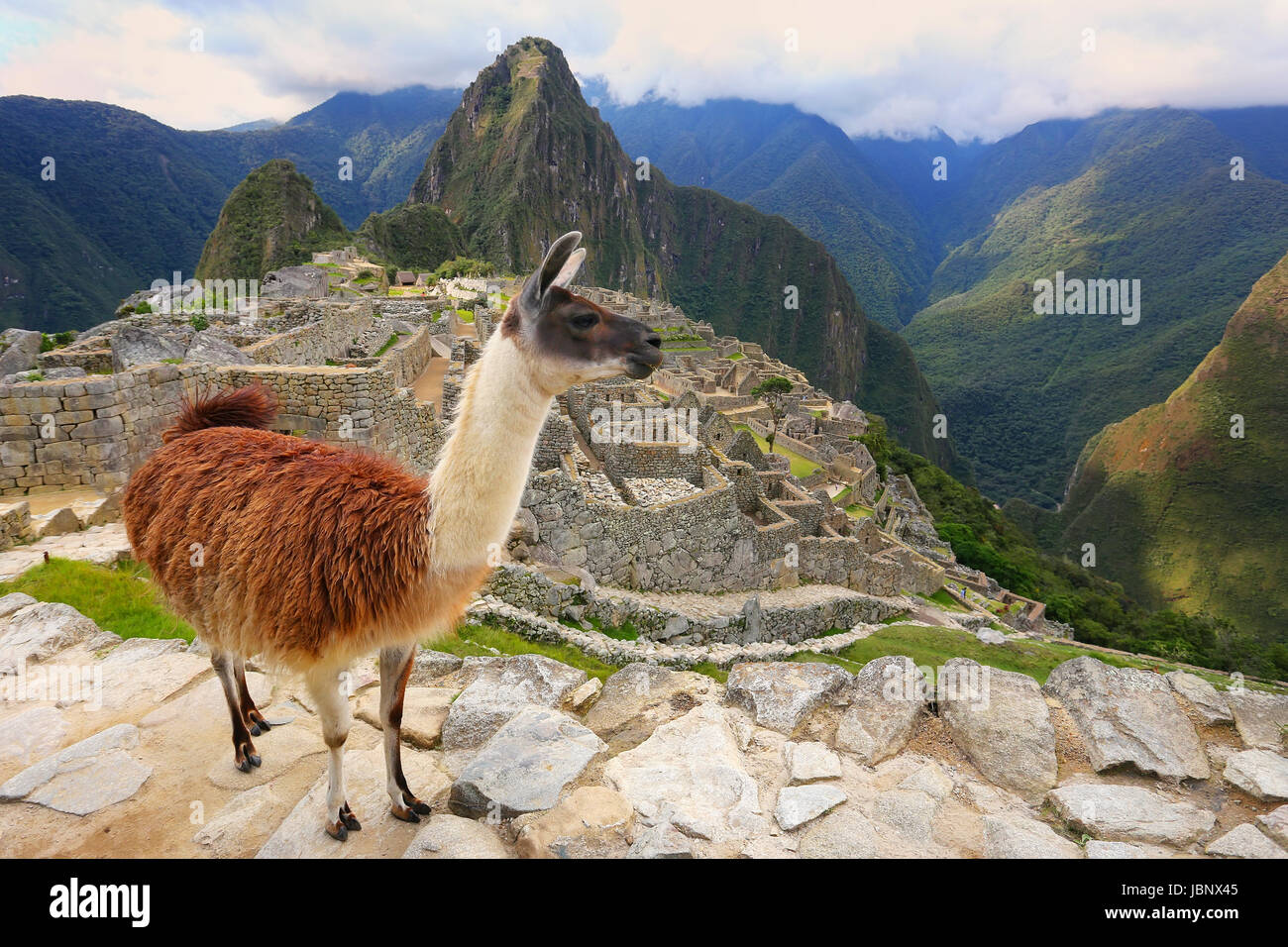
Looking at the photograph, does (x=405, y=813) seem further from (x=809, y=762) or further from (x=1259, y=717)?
(x=1259, y=717)

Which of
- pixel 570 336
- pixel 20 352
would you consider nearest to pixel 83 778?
pixel 570 336

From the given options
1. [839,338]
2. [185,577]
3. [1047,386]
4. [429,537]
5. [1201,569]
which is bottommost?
Answer: [1201,569]

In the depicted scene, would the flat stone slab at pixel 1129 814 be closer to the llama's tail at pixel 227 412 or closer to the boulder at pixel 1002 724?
the boulder at pixel 1002 724

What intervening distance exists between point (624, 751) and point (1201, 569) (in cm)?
8097

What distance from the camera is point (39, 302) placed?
67.1 meters

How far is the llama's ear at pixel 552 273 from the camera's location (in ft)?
8.30

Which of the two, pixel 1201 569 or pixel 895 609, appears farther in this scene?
pixel 1201 569

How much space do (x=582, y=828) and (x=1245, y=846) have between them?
2.84 metres

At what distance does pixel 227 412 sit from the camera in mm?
3920

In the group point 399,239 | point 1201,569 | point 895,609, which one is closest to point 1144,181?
point 1201,569

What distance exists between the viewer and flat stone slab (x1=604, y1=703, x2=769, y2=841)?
2953 millimetres
